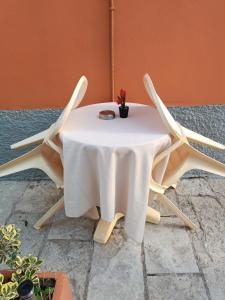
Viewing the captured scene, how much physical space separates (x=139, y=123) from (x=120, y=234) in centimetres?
96

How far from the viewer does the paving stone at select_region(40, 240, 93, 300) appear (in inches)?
93.8

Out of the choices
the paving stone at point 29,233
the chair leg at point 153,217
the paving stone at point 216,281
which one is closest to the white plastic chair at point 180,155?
the chair leg at point 153,217

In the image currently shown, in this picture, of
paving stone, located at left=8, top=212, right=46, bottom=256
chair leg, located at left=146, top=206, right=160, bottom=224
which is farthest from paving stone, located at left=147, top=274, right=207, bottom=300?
paving stone, located at left=8, top=212, right=46, bottom=256

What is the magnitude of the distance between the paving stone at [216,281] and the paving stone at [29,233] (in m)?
1.32

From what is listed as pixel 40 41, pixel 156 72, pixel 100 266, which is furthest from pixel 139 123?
pixel 40 41

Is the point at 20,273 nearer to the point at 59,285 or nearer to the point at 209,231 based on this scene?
the point at 59,285

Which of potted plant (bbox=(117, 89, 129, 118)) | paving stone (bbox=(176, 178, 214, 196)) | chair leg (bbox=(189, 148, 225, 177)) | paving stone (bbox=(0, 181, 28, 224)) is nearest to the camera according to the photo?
chair leg (bbox=(189, 148, 225, 177))

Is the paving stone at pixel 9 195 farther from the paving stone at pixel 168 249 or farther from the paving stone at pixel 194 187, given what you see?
the paving stone at pixel 194 187

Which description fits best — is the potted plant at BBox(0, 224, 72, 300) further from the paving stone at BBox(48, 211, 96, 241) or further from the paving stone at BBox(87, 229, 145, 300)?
the paving stone at BBox(48, 211, 96, 241)

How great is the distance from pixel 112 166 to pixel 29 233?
3.72ft

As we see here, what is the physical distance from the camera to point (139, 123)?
2.61 meters

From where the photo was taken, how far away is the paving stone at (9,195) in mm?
3176

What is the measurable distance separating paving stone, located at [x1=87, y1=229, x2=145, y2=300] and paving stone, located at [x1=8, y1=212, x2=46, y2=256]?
487mm

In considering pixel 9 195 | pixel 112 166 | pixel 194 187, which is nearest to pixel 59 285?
pixel 112 166
